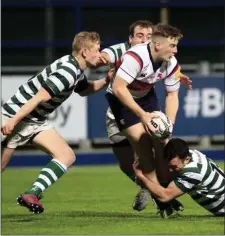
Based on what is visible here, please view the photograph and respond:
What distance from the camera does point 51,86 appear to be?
1011 cm

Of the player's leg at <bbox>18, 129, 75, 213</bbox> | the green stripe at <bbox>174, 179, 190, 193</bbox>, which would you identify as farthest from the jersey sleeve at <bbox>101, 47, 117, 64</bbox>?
the green stripe at <bbox>174, 179, 190, 193</bbox>

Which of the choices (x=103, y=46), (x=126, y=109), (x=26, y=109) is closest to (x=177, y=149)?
(x=126, y=109)

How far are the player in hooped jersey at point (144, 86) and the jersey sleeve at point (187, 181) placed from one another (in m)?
0.60

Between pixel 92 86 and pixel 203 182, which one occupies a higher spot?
pixel 92 86

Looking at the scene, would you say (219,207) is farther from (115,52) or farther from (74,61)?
(115,52)

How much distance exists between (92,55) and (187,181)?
1.64m

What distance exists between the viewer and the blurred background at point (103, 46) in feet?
64.1

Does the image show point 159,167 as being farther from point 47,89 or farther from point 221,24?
point 221,24

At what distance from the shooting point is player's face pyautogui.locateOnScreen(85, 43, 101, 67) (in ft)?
34.4

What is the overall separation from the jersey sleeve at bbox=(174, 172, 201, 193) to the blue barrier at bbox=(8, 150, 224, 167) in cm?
1004

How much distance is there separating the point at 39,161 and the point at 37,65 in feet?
13.0

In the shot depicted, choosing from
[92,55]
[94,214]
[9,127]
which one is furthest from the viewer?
[94,214]

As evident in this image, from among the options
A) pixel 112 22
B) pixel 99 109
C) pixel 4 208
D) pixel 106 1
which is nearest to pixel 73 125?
pixel 99 109

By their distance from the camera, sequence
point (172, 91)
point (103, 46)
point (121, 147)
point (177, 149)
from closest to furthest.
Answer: point (177, 149) → point (172, 91) → point (121, 147) → point (103, 46)
